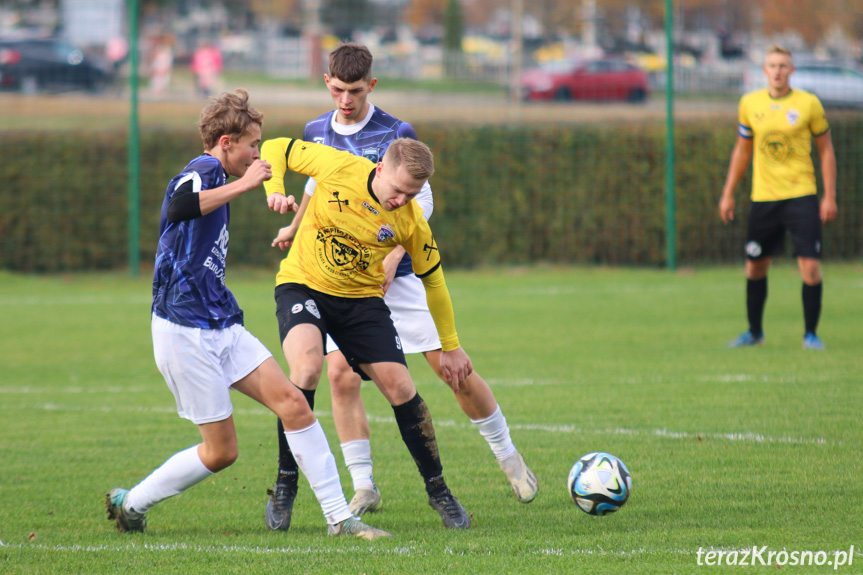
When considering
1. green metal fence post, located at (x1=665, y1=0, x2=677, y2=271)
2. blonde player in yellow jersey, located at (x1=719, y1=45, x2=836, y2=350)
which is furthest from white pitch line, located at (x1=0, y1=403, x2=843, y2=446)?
green metal fence post, located at (x1=665, y1=0, x2=677, y2=271)

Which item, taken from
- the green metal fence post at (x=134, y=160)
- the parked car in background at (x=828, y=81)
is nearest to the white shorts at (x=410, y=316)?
the green metal fence post at (x=134, y=160)

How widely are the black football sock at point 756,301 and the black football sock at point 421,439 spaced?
5.09 meters

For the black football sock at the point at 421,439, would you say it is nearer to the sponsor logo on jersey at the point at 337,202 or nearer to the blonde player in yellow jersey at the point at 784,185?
the sponsor logo on jersey at the point at 337,202

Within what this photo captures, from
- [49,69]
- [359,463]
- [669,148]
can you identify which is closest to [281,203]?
[359,463]

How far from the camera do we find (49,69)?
51.7ft

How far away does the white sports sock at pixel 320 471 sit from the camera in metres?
4.02

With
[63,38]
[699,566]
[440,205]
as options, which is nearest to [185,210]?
[699,566]

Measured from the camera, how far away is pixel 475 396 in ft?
15.4

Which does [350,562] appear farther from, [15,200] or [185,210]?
[15,200]

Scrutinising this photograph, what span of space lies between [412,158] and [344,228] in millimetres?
570

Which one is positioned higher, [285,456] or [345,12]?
[345,12]

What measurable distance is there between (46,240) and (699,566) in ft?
42.3

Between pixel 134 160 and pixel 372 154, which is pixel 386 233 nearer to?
pixel 372 154

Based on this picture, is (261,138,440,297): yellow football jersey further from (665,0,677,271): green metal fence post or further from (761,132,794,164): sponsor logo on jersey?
(665,0,677,271): green metal fence post
